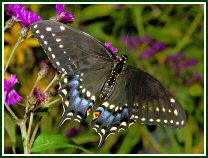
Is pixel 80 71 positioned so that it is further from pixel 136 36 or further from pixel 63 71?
pixel 136 36

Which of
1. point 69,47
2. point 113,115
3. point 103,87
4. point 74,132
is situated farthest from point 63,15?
point 74,132

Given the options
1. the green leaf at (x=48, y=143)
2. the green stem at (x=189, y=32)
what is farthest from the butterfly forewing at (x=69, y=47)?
the green stem at (x=189, y=32)

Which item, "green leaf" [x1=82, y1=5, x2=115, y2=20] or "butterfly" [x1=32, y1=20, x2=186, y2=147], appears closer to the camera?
"butterfly" [x1=32, y1=20, x2=186, y2=147]

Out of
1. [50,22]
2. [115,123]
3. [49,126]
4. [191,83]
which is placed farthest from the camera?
[191,83]

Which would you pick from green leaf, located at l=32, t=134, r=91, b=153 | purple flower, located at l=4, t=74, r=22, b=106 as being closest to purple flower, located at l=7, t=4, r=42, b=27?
purple flower, located at l=4, t=74, r=22, b=106

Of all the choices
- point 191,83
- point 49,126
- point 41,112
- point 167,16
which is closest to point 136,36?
point 167,16

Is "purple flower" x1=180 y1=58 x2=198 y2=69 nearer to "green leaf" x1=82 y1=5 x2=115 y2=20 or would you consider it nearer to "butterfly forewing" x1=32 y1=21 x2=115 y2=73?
"green leaf" x1=82 y1=5 x2=115 y2=20
